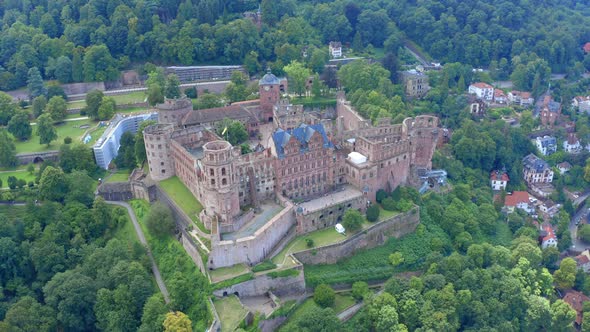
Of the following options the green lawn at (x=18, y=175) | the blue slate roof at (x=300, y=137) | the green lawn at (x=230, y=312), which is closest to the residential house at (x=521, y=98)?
the blue slate roof at (x=300, y=137)

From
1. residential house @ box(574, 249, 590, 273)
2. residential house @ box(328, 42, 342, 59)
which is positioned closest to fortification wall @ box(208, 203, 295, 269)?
residential house @ box(574, 249, 590, 273)

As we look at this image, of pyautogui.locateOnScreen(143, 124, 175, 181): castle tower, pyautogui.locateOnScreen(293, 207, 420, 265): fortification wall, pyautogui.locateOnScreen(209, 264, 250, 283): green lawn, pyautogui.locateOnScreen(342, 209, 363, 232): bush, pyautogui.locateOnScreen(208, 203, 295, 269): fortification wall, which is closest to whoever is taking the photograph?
pyautogui.locateOnScreen(209, 264, 250, 283): green lawn

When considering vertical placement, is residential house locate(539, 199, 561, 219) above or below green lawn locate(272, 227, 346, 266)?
below

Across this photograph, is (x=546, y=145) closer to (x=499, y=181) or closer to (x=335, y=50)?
(x=499, y=181)

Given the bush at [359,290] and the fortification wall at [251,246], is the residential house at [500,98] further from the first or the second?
the fortification wall at [251,246]

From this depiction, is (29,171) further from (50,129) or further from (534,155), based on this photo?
(534,155)

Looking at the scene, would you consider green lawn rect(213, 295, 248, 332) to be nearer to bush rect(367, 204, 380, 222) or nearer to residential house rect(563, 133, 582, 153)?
bush rect(367, 204, 380, 222)

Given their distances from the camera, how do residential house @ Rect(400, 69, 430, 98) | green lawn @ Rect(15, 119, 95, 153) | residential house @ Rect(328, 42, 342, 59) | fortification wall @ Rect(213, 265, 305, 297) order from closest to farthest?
fortification wall @ Rect(213, 265, 305, 297) < green lawn @ Rect(15, 119, 95, 153) < residential house @ Rect(400, 69, 430, 98) < residential house @ Rect(328, 42, 342, 59)
